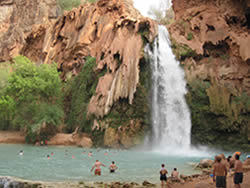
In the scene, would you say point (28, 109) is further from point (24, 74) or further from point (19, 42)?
point (19, 42)

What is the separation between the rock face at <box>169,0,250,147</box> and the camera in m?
21.7

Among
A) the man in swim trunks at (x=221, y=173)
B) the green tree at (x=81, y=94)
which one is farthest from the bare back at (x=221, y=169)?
the green tree at (x=81, y=94)

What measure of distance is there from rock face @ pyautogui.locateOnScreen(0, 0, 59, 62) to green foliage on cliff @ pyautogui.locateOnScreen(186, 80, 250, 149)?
30238 mm

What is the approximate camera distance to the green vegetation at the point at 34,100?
25.2 metres

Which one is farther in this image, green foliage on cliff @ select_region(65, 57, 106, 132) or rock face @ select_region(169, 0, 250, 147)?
green foliage on cliff @ select_region(65, 57, 106, 132)

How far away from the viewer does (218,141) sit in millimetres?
22109

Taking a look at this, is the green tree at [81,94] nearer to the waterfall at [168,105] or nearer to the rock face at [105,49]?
the rock face at [105,49]

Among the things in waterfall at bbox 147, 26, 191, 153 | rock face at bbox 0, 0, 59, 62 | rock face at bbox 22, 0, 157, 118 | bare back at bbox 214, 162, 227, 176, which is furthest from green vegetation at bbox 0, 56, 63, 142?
bare back at bbox 214, 162, 227, 176

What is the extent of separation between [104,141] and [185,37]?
1529 cm

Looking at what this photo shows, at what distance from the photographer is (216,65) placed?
25172 millimetres

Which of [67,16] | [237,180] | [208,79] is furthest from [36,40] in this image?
[237,180]

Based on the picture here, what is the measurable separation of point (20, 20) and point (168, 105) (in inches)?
1388

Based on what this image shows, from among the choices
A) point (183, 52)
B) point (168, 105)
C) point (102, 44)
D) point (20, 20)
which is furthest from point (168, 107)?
point (20, 20)

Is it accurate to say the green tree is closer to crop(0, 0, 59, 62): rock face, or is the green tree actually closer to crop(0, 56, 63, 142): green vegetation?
crop(0, 56, 63, 142): green vegetation
